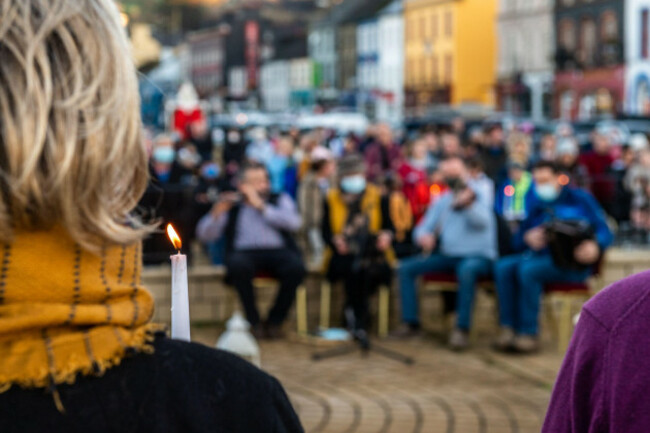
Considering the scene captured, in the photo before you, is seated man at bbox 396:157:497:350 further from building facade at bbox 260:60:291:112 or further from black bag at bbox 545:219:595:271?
building facade at bbox 260:60:291:112

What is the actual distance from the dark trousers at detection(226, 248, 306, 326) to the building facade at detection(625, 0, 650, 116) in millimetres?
44292

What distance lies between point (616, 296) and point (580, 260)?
22.0 ft

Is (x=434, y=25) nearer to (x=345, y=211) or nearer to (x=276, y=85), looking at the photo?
(x=276, y=85)

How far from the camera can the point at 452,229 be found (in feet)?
29.4

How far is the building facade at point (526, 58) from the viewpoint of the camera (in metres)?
61.8

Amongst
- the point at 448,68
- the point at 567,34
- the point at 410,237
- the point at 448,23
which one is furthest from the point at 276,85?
the point at 410,237

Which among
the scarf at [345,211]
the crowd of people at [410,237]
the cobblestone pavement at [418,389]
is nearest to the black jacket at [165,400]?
the cobblestone pavement at [418,389]

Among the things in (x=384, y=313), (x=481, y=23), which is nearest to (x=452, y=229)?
(x=384, y=313)

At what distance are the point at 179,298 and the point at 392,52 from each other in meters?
82.6

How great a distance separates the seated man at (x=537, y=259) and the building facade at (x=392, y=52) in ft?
232

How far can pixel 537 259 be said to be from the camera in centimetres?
846

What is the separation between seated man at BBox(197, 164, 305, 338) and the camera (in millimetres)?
9039

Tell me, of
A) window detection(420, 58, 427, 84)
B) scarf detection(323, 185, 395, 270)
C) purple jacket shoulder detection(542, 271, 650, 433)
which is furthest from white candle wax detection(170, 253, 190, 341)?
window detection(420, 58, 427, 84)

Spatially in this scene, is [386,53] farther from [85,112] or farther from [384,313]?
[85,112]
